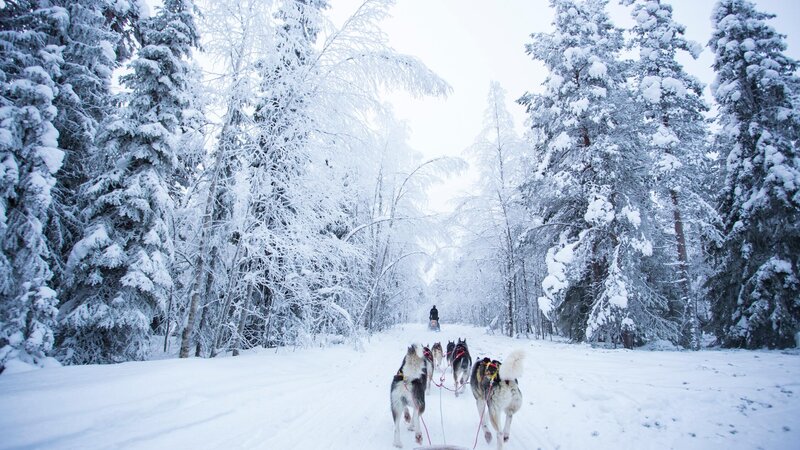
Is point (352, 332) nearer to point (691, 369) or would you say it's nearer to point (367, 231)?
point (367, 231)

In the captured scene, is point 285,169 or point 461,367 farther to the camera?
point 285,169

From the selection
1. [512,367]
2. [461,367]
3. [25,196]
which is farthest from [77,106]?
[512,367]

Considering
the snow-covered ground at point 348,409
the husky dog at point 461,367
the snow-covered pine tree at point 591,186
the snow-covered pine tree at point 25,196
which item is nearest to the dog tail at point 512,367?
the snow-covered ground at point 348,409

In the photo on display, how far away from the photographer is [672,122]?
1394 centimetres

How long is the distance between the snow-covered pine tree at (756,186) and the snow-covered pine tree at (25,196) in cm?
2010

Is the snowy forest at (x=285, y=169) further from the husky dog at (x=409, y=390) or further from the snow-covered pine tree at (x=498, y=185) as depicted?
the snow-covered pine tree at (x=498, y=185)

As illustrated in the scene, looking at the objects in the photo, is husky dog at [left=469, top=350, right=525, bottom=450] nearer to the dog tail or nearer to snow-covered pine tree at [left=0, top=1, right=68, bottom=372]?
the dog tail

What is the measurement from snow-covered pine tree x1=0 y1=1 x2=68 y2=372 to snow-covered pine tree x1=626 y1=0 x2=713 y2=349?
1924 cm

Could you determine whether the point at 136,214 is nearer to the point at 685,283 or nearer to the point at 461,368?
the point at 461,368

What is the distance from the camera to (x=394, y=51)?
28.1ft

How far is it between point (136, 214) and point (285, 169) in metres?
4.23

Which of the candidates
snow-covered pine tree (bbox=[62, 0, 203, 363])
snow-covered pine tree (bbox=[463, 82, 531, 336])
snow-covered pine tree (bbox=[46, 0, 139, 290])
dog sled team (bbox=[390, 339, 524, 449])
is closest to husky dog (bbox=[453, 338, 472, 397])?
dog sled team (bbox=[390, 339, 524, 449])

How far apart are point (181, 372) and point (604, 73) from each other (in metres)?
16.0

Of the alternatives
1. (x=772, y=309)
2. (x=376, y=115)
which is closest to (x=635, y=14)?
(x=772, y=309)
